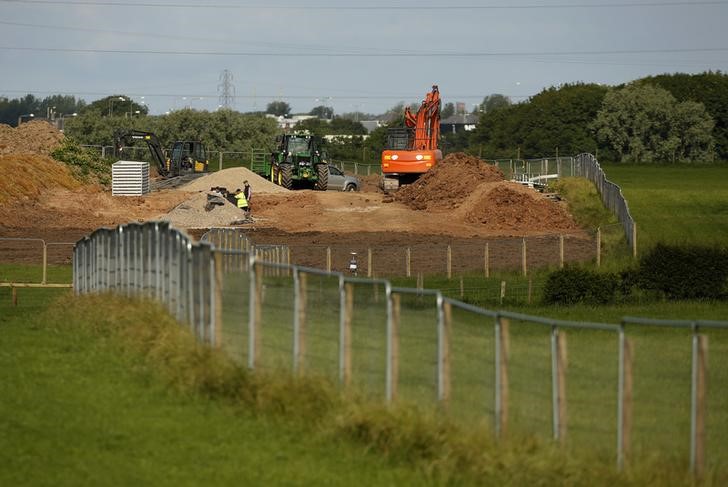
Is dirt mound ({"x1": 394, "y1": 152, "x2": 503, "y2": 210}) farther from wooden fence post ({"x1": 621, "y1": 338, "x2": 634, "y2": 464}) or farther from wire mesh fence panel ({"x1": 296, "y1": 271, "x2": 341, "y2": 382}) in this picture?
wooden fence post ({"x1": 621, "y1": 338, "x2": 634, "y2": 464})

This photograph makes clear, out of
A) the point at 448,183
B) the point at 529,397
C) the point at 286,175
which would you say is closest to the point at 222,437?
the point at 529,397

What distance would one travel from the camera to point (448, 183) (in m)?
73.9

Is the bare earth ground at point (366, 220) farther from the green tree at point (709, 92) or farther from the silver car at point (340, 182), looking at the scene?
the green tree at point (709, 92)

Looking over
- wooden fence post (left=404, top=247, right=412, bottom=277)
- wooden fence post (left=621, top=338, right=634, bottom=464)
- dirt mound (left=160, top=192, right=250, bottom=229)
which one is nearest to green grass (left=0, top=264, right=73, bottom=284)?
wooden fence post (left=404, top=247, right=412, bottom=277)

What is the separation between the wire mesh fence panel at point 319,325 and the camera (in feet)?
59.0

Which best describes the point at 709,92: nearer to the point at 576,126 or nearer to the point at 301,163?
the point at 576,126

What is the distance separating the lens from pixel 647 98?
5541 inches

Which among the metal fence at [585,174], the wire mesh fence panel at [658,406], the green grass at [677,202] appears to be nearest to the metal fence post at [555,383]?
the wire mesh fence panel at [658,406]

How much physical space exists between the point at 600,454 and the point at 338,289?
435 cm

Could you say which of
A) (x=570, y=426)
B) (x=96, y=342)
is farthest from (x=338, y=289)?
(x=96, y=342)

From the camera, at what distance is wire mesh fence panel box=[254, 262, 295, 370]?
18766mm

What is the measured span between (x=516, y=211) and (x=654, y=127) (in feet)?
258

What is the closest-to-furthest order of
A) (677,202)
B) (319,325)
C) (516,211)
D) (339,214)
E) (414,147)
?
(319,325) → (516,211) → (339,214) → (677,202) → (414,147)

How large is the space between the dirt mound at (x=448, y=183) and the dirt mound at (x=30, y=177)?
1844cm
